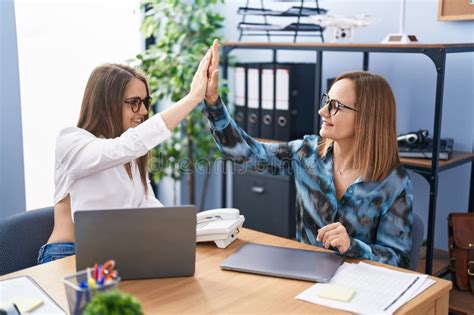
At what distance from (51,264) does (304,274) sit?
70 cm

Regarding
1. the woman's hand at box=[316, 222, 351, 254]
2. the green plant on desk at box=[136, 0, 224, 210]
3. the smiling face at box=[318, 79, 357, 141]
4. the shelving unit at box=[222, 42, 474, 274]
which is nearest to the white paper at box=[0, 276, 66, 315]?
the woman's hand at box=[316, 222, 351, 254]

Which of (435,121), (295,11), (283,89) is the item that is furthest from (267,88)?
(435,121)

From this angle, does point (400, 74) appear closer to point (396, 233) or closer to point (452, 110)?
point (452, 110)

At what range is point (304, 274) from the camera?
1625 millimetres

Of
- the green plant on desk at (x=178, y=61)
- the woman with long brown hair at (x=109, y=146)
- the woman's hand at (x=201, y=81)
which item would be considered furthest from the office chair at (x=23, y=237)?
the green plant on desk at (x=178, y=61)

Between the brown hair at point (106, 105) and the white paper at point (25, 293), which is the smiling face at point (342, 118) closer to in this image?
the brown hair at point (106, 105)

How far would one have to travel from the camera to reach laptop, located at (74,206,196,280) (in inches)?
60.0

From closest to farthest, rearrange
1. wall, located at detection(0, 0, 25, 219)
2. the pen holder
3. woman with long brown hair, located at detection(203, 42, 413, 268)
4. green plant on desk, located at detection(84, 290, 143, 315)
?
green plant on desk, located at detection(84, 290, 143, 315), the pen holder, woman with long brown hair, located at detection(203, 42, 413, 268), wall, located at detection(0, 0, 25, 219)

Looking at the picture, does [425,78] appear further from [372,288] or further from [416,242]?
[372,288]

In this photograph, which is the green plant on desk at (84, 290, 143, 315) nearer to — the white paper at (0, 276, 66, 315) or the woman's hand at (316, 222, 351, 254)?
the white paper at (0, 276, 66, 315)

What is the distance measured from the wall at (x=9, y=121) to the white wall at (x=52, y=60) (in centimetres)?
21

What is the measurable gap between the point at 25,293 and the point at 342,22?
1961 millimetres

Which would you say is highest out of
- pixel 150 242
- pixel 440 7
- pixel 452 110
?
pixel 440 7

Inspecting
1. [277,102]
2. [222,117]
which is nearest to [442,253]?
[277,102]
